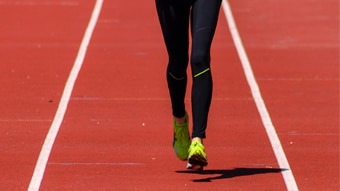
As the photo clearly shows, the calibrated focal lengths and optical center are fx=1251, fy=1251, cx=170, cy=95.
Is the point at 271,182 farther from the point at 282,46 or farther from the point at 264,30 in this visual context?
the point at 264,30

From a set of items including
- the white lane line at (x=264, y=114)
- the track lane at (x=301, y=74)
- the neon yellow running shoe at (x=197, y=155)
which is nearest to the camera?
the neon yellow running shoe at (x=197, y=155)

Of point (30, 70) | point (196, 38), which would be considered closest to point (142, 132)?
point (196, 38)

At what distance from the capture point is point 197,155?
26.1 feet

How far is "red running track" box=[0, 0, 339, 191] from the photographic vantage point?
28.7 feet

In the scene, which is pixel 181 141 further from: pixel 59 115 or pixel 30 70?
pixel 30 70

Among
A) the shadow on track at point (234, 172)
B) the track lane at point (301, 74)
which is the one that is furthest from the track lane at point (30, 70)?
the track lane at point (301, 74)

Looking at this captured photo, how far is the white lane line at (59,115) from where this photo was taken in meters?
8.55

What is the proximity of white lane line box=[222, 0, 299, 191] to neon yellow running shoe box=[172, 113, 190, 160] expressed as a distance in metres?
0.70

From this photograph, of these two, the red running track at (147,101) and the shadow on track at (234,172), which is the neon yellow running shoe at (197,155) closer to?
the red running track at (147,101)

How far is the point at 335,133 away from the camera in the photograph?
35.0 feet

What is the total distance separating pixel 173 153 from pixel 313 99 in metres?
3.45

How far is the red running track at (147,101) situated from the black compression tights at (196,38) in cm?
54

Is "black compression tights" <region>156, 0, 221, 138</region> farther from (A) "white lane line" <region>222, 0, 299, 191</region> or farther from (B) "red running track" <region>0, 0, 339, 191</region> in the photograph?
(A) "white lane line" <region>222, 0, 299, 191</region>

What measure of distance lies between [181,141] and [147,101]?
12.5 feet
